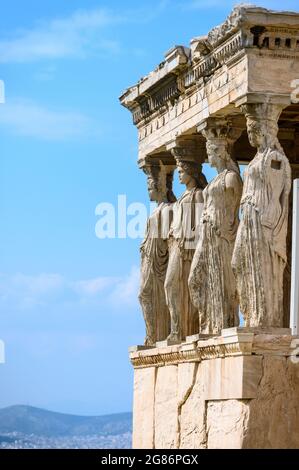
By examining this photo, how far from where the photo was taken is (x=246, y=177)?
23031 mm

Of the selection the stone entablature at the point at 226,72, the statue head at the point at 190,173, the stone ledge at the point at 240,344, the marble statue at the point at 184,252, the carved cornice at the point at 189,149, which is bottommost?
the stone ledge at the point at 240,344

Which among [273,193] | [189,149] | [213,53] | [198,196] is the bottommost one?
[273,193]

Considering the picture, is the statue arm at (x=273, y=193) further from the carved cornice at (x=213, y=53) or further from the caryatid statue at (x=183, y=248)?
the caryatid statue at (x=183, y=248)

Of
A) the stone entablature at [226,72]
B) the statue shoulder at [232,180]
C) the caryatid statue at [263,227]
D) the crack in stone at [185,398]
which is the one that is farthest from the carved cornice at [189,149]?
the crack in stone at [185,398]

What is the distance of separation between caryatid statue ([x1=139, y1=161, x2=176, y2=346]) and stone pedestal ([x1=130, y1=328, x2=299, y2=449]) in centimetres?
208

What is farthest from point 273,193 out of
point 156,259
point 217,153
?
point 156,259

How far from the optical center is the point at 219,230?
24.1m

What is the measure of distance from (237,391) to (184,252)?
11.4ft

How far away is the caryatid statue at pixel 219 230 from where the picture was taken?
24000 mm

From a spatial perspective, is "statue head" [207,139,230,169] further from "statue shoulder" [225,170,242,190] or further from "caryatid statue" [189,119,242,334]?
"statue shoulder" [225,170,242,190]

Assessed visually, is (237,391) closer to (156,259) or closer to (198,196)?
(198,196)

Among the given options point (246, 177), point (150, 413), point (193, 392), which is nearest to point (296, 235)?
point (246, 177)

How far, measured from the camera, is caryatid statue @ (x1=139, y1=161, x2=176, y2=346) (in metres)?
27.0

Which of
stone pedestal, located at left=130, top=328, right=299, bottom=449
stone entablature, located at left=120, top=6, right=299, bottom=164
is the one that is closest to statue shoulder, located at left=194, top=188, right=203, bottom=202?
stone entablature, located at left=120, top=6, right=299, bottom=164
